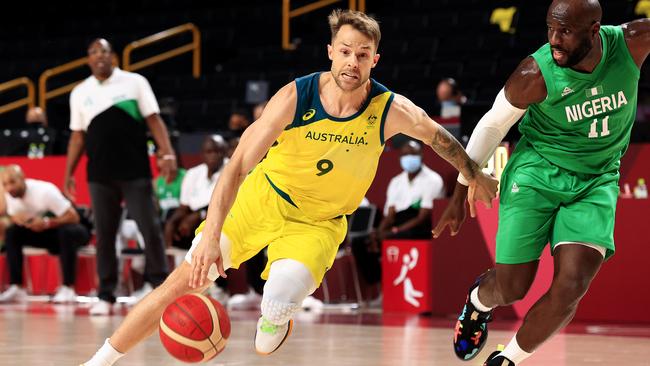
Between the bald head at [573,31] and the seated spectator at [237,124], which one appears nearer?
the bald head at [573,31]

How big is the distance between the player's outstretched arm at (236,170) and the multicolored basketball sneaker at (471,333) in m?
1.41

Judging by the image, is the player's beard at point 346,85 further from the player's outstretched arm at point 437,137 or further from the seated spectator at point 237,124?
the seated spectator at point 237,124

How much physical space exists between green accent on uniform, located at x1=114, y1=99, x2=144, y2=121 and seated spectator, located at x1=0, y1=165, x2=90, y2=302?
103 inches

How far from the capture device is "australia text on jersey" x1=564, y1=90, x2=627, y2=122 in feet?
15.0

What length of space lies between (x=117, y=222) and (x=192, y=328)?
4.94m

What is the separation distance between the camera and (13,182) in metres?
11.5

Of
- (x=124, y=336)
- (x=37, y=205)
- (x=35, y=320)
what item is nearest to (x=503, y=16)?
(x=37, y=205)

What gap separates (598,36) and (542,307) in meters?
1.17

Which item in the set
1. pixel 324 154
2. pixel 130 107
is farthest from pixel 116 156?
pixel 324 154

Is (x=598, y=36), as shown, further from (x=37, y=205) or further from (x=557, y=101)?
(x=37, y=205)

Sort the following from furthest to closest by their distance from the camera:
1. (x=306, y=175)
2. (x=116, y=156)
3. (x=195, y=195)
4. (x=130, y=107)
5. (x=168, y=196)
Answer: (x=168, y=196) → (x=195, y=195) → (x=130, y=107) → (x=116, y=156) → (x=306, y=175)

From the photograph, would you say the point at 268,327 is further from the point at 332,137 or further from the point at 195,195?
the point at 195,195

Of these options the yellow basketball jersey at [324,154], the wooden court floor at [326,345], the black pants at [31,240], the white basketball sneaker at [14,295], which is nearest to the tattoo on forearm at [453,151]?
the yellow basketball jersey at [324,154]

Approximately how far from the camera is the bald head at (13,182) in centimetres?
1148
